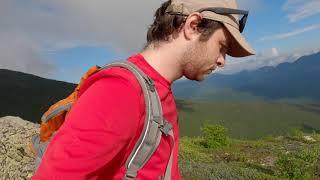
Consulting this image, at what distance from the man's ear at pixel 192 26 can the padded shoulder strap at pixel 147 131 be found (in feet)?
1.52

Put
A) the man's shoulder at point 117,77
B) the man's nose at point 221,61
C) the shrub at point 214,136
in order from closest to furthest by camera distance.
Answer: the man's shoulder at point 117,77 → the man's nose at point 221,61 → the shrub at point 214,136

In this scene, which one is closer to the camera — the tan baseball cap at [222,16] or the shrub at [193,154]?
the tan baseball cap at [222,16]

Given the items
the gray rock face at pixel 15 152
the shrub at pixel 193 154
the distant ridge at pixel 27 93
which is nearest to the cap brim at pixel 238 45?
the gray rock face at pixel 15 152

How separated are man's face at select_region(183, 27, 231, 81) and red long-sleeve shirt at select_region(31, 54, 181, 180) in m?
0.52

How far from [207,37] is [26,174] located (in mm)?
5891

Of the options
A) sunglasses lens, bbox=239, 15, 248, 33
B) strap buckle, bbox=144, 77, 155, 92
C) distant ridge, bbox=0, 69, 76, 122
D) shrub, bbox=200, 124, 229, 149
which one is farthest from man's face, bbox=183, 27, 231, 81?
distant ridge, bbox=0, 69, 76, 122

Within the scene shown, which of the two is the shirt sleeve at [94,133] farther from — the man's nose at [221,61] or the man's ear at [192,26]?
the man's nose at [221,61]

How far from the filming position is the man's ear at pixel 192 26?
2.71 meters

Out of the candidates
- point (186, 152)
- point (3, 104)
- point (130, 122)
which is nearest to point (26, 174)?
point (130, 122)

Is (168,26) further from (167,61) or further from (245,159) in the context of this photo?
(245,159)

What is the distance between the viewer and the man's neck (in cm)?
274

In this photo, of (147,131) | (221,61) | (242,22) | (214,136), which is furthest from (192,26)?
(214,136)

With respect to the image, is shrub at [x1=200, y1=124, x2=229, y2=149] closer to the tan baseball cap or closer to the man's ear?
the tan baseball cap

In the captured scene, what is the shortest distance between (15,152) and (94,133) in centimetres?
633
